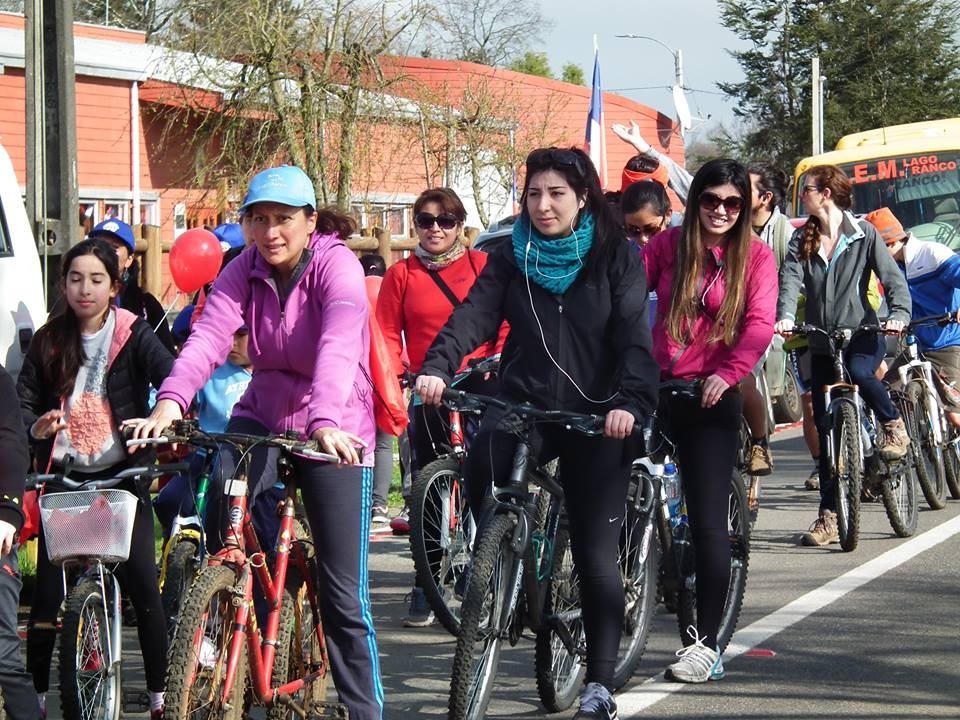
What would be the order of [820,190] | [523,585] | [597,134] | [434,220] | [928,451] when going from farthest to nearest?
[597,134], [928,451], [820,190], [434,220], [523,585]

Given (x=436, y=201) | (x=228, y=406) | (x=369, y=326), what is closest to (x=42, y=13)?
(x=436, y=201)

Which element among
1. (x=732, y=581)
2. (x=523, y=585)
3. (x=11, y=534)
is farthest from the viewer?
(x=732, y=581)

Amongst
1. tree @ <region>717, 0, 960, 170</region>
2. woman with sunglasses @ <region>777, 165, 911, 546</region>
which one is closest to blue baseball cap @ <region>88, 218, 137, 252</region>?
woman with sunglasses @ <region>777, 165, 911, 546</region>

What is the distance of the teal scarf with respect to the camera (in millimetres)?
5430

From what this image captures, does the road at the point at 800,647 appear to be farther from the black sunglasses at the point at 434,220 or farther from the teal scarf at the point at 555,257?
the black sunglasses at the point at 434,220

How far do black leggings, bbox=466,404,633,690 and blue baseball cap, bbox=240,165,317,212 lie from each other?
104cm

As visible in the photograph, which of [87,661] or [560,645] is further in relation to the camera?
[560,645]

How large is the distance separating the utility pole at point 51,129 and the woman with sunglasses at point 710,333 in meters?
4.93

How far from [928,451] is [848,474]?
6.12ft

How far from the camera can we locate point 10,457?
4.43m

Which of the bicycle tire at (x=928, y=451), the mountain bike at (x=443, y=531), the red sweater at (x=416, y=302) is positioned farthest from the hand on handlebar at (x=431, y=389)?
the bicycle tire at (x=928, y=451)

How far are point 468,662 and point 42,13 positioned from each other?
21.0 feet

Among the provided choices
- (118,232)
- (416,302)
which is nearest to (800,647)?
(416,302)

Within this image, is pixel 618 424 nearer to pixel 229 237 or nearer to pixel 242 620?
pixel 242 620
